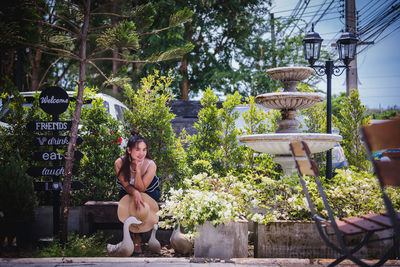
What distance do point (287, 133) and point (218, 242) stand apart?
77.4 inches

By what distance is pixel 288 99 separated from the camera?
5.50m

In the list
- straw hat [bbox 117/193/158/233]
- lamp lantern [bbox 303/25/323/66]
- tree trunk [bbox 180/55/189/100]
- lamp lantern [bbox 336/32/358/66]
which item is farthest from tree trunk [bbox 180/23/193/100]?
straw hat [bbox 117/193/158/233]

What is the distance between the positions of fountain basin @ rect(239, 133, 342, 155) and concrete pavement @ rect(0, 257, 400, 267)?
1.58 m

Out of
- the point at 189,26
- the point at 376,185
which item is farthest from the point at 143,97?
the point at 189,26

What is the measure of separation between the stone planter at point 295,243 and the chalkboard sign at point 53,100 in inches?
122

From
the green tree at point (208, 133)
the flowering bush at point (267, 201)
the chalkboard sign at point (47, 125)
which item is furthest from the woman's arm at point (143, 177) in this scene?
the green tree at point (208, 133)

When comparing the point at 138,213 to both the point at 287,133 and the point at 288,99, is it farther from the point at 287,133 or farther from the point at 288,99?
the point at 288,99

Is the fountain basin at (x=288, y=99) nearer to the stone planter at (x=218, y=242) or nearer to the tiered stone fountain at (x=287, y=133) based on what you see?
the tiered stone fountain at (x=287, y=133)

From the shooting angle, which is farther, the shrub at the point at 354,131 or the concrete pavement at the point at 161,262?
the shrub at the point at 354,131

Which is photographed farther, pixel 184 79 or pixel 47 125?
pixel 184 79

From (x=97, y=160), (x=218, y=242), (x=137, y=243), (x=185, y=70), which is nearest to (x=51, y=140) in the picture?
(x=97, y=160)

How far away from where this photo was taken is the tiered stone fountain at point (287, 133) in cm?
484

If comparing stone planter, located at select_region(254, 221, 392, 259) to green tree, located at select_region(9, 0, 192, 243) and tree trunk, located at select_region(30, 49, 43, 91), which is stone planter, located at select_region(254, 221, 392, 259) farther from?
tree trunk, located at select_region(30, 49, 43, 91)

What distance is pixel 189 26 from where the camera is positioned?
66.1 feet
